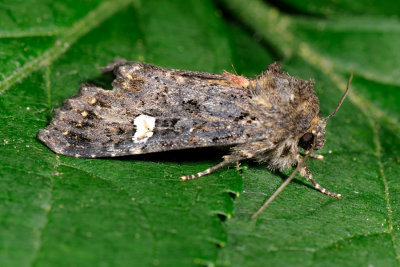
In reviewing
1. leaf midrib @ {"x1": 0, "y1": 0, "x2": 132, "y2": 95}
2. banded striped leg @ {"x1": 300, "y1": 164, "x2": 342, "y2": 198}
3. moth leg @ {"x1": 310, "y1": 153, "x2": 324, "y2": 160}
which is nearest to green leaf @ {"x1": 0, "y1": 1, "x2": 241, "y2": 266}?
leaf midrib @ {"x1": 0, "y1": 0, "x2": 132, "y2": 95}

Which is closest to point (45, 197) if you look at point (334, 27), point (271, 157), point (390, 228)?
point (271, 157)

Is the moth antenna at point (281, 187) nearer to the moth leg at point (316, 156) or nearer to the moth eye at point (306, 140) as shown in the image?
the moth eye at point (306, 140)

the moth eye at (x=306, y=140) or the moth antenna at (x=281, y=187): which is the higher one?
the moth eye at (x=306, y=140)

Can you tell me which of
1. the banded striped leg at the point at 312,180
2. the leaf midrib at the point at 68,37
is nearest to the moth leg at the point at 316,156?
the banded striped leg at the point at 312,180

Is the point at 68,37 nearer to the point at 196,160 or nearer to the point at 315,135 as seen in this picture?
the point at 196,160

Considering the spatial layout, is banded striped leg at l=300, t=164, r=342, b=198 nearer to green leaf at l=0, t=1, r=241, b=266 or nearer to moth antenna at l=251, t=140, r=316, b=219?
moth antenna at l=251, t=140, r=316, b=219
